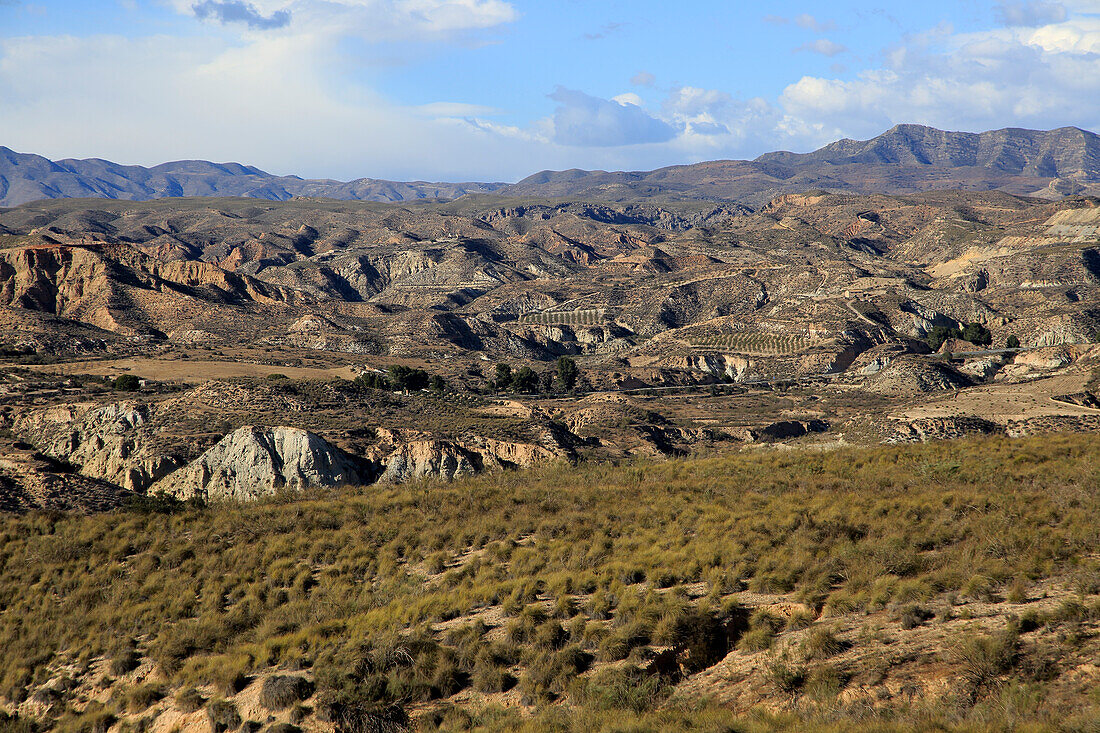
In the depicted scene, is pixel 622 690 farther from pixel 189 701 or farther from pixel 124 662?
pixel 124 662

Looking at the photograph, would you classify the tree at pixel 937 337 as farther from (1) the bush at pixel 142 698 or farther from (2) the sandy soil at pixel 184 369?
(1) the bush at pixel 142 698

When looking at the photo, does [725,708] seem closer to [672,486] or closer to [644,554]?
[644,554]

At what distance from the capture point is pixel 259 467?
148ft

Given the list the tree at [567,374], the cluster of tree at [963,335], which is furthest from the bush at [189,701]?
the cluster of tree at [963,335]

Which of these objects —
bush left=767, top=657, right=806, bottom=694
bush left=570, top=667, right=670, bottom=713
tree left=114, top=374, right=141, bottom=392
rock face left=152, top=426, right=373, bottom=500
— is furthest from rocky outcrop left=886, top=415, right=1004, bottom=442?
tree left=114, top=374, right=141, bottom=392

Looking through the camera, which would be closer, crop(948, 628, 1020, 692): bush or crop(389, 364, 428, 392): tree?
crop(948, 628, 1020, 692): bush

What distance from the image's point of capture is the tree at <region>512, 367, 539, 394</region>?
8812 cm

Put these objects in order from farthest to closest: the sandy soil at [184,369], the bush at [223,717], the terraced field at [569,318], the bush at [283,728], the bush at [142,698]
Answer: the terraced field at [569,318] < the sandy soil at [184,369] < the bush at [142,698] < the bush at [223,717] < the bush at [283,728]

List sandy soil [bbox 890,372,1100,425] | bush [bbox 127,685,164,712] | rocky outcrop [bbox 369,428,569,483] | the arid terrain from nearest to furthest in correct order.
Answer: the arid terrain, bush [bbox 127,685,164,712], rocky outcrop [bbox 369,428,569,483], sandy soil [bbox 890,372,1100,425]

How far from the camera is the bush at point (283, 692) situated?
46.9 feet

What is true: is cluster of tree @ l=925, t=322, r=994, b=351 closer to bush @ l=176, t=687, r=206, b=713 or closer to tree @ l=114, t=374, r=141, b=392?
tree @ l=114, t=374, r=141, b=392

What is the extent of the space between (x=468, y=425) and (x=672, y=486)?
32.8 metres

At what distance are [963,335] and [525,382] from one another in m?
72.7

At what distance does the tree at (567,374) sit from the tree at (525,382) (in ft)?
10.3
